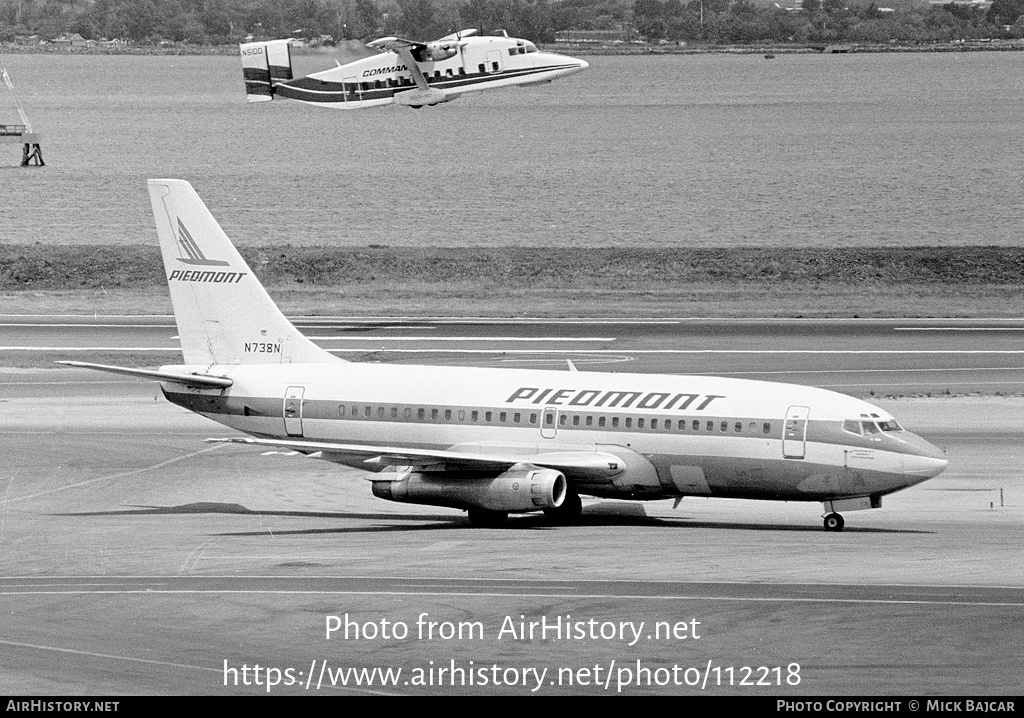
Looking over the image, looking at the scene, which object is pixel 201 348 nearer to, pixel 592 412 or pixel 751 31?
pixel 592 412

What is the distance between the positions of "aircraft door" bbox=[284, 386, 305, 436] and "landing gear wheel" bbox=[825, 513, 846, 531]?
16919 mm

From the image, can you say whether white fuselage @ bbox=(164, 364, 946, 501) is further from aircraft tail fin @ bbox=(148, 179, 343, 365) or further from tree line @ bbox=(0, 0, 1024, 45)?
tree line @ bbox=(0, 0, 1024, 45)

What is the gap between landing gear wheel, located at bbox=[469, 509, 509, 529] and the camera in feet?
164

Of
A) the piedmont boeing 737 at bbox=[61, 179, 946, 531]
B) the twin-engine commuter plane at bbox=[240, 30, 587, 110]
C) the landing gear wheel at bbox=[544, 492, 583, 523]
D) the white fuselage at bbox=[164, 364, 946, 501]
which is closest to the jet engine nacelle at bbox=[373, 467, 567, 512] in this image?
the piedmont boeing 737 at bbox=[61, 179, 946, 531]

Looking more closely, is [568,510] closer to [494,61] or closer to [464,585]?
[464,585]

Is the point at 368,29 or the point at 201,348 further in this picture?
the point at 368,29

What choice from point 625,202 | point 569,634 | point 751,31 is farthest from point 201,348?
point 625,202

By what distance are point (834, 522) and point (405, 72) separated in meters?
30.0

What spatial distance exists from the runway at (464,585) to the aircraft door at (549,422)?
9.54 ft

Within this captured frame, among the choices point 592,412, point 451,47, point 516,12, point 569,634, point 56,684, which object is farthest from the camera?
point 516,12

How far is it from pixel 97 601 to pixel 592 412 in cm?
1765

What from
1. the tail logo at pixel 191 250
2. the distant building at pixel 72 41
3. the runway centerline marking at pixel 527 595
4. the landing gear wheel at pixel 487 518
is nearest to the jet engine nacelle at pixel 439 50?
the tail logo at pixel 191 250

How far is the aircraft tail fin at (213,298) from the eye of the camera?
56.2 meters

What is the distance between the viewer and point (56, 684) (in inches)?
1217
